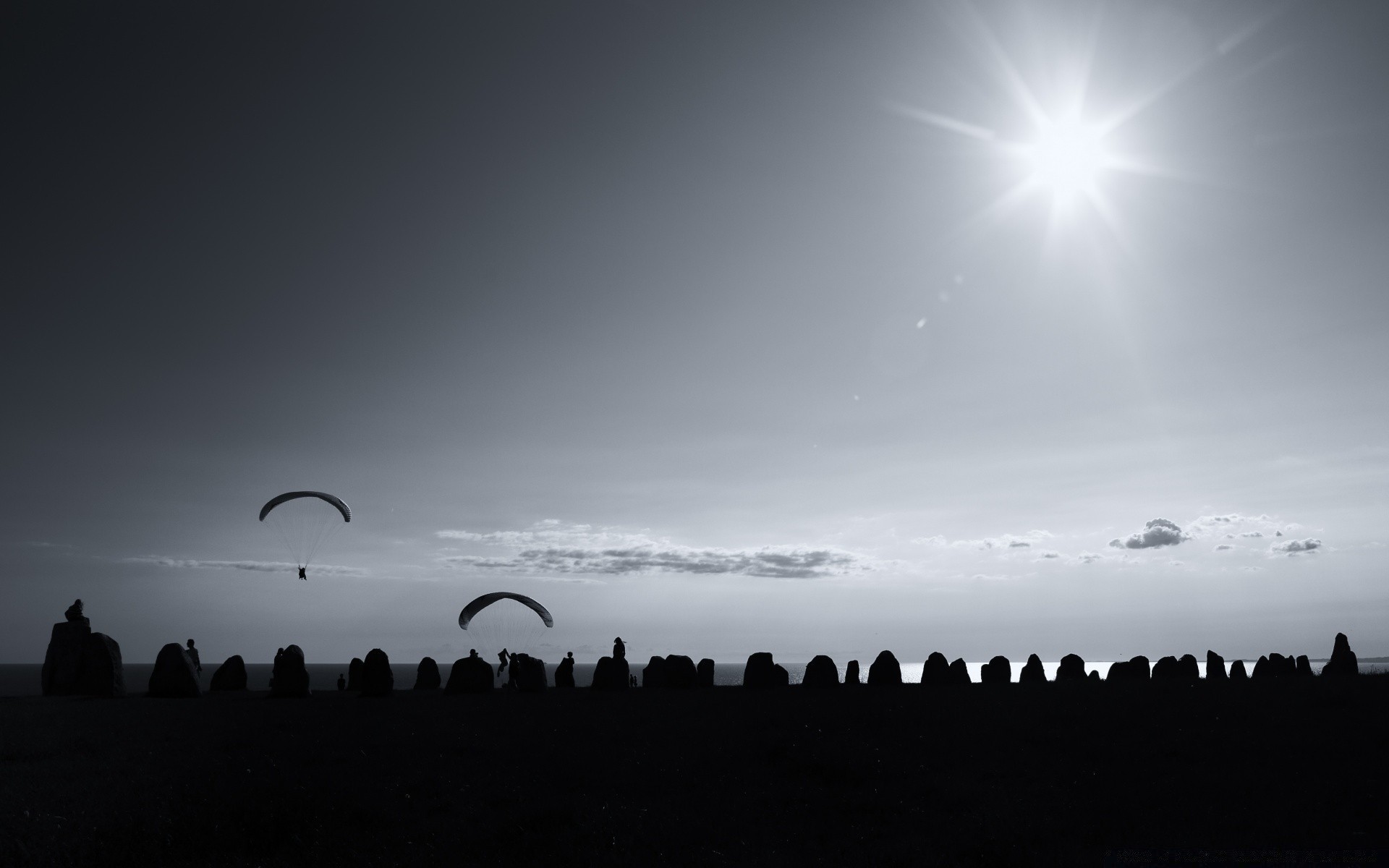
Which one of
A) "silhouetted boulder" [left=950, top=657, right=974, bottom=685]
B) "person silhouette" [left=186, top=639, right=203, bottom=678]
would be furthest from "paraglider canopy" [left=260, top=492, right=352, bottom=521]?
"silhouetted boulder" [left=950, top=657, right=974, bottom=685]

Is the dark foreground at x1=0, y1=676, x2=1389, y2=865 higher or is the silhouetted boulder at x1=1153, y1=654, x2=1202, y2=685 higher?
the silhouetted boulder at x1=1153, y1=654, x2=1202, y2=685

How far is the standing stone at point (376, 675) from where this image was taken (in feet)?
103

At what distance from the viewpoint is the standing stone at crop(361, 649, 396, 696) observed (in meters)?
31.5

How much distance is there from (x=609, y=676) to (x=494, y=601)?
7.57 m

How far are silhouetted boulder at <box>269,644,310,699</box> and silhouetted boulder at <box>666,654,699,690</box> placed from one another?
1394 centimetres

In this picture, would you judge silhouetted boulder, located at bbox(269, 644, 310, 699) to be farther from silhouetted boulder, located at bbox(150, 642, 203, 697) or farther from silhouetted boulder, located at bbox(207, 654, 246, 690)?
silhouetted boulder, located at bbox(207, 654, 246, 690)

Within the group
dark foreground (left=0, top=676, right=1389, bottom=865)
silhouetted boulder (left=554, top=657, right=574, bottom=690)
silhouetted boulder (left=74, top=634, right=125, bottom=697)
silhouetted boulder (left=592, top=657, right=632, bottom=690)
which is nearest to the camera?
dark foreground (left=0, top=676, right=1389, bottom=865)

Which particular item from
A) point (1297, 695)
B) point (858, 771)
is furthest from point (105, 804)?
point (1297, 695)

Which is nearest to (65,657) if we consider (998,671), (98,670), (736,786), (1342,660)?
(98,670)

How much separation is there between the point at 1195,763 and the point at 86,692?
37472 mm

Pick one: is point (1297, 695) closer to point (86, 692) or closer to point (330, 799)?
point (330, 799)

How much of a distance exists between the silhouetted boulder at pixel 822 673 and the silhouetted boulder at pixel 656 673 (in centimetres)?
628

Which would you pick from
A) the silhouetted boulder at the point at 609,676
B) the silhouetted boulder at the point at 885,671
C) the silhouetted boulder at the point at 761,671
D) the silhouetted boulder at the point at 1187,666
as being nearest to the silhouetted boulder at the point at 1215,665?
the silhouetted boulder at the point at 1187,666

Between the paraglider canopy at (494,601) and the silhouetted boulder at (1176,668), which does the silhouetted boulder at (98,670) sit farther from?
the silhouetted boulder at (1176,668)
